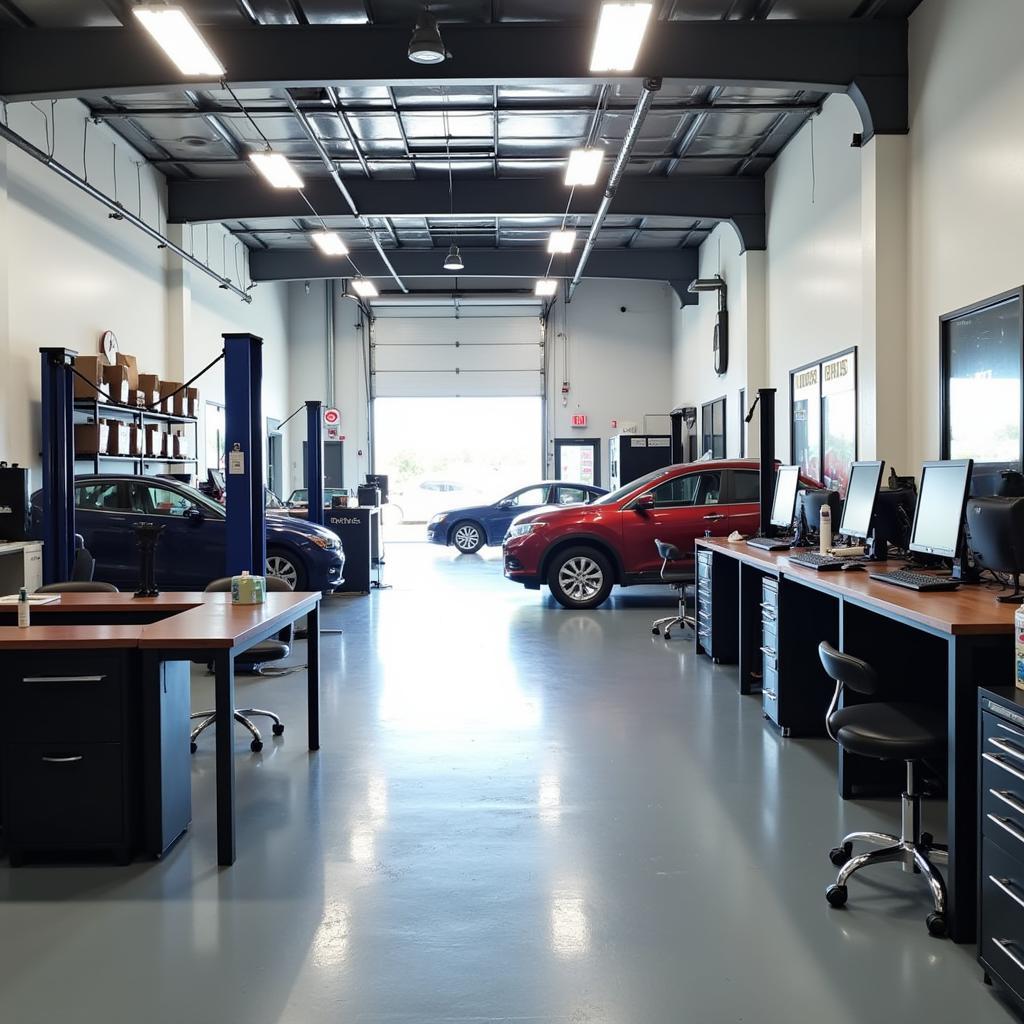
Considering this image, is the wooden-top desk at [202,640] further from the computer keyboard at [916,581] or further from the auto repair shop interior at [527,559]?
the computer keyboard at [916,581]

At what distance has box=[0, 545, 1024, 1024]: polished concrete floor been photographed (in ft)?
7.62

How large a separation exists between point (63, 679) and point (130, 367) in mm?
7372

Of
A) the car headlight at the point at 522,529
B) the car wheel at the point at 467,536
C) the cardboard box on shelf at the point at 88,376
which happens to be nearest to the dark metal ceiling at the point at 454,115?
the cardboard box on shelf at the point at 88,376

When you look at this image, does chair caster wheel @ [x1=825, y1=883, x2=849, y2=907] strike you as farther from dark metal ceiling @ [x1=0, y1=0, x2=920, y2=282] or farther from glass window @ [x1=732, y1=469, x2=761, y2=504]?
dark metal ceiling @ [x1=0, y1=0, x2=920, y2=282]

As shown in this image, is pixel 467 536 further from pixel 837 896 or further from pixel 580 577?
pixel 837 896

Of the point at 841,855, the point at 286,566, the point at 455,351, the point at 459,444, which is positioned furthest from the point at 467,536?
the point at 841,855

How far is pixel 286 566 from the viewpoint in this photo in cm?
835

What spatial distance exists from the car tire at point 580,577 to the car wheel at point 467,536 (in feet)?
18.3

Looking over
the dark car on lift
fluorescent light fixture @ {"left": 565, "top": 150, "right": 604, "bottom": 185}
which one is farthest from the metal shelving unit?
fluorescent light fixture @ {"left": 565, "top": 150, "right": 604, "bottom": 185}

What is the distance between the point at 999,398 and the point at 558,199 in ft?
22.9

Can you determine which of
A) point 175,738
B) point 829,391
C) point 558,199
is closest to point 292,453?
point 558,199

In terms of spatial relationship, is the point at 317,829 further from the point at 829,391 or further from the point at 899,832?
the point at 829,391

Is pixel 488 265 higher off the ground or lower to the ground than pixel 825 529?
higher

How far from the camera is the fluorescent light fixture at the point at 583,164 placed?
8461 millimetres
